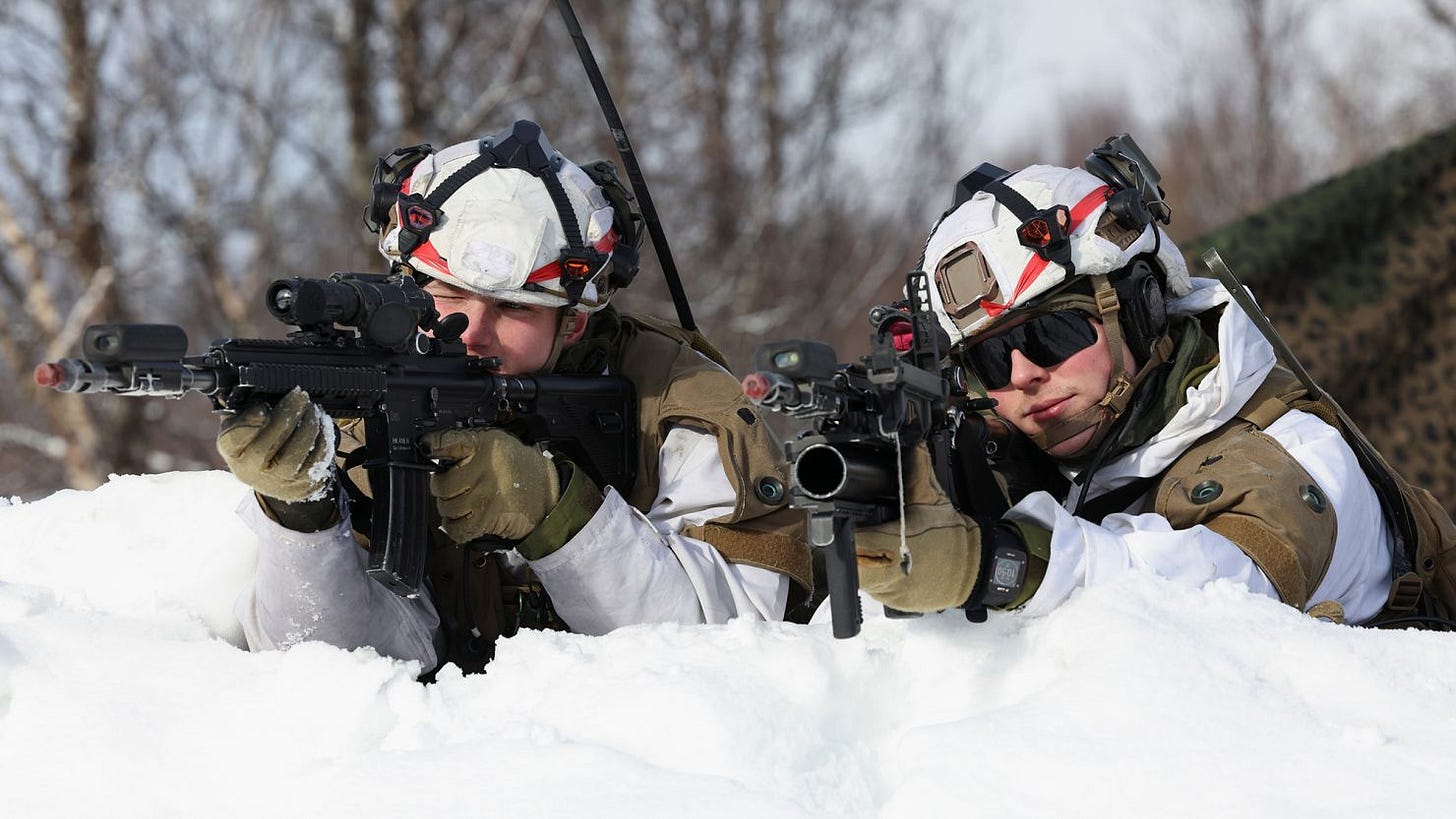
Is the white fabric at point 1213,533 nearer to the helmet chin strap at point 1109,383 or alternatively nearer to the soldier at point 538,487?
the helmet chin strap at point 1109,383

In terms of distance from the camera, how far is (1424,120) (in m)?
19.7

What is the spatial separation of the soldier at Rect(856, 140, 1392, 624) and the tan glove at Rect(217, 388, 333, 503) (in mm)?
1285

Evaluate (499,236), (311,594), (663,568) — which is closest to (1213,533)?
(663,568)

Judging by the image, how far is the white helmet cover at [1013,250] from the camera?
323cm

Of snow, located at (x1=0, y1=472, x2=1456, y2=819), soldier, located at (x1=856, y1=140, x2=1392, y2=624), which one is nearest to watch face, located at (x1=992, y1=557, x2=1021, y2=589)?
snow, located at (x1=0, y1=472, x2=1456, y2=819)

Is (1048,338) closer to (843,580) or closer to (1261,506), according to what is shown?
(1261,506)

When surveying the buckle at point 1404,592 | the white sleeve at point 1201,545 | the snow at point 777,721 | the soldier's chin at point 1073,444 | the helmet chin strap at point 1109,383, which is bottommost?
the buckle at point 1404,592

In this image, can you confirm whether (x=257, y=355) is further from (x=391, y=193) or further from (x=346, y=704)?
(x=391, y=193)

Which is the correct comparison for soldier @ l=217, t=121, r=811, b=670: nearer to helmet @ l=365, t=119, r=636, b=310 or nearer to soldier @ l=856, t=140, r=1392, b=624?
helmet @ l=365, t=119, r=636, b=310

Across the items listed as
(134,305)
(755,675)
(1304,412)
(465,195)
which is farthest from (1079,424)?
(134,305)

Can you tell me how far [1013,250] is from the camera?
325cm

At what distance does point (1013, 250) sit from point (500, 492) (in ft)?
4.06

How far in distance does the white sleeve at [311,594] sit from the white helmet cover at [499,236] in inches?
25.7

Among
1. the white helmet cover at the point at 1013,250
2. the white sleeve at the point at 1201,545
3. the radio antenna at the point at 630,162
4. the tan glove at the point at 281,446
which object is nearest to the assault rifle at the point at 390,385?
the tan glove at the point at 281,446
